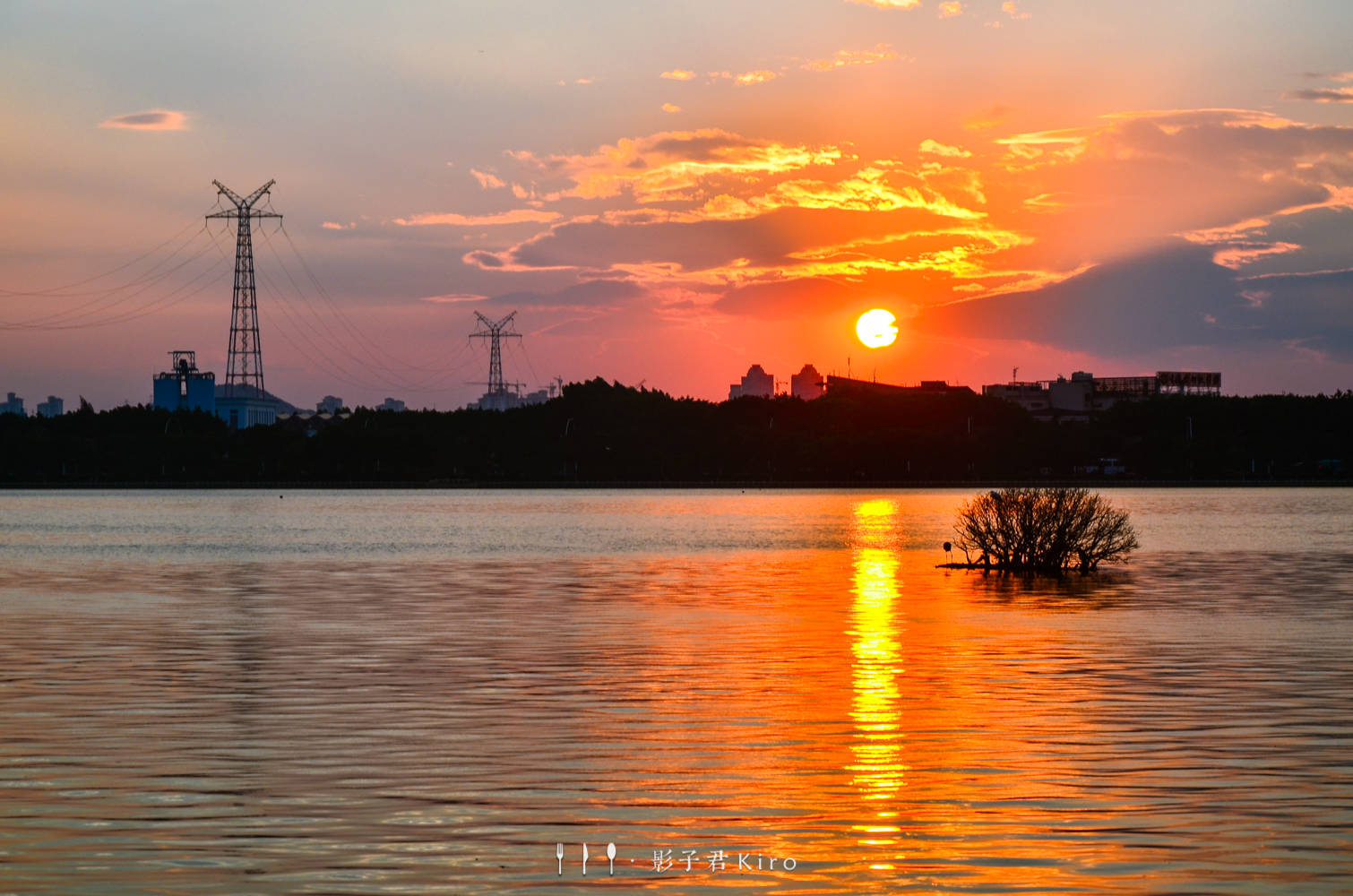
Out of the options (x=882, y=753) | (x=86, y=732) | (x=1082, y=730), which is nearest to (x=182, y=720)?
(x=86, y=732)

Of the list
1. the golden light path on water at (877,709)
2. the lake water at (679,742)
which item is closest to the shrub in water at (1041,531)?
the golden light path on water at (877,709)

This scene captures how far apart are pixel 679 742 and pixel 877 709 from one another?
3892mm

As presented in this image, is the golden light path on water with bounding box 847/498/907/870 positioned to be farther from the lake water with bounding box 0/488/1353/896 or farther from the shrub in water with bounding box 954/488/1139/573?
the shrub in water with bounding box 954/488/1139/573

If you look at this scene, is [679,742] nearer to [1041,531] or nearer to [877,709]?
[877,709]

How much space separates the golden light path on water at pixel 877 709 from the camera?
14.7m

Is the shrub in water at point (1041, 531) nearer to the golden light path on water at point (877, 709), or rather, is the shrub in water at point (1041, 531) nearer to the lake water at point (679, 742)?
the golden light path on water at point (877, 709)

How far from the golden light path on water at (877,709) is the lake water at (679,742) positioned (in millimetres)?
79

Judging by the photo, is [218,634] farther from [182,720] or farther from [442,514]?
[442,514]

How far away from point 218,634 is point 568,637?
7.67 meters

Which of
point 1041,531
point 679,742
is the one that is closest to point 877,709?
point 679,742

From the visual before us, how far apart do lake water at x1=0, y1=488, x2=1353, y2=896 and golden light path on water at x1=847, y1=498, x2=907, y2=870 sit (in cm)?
8

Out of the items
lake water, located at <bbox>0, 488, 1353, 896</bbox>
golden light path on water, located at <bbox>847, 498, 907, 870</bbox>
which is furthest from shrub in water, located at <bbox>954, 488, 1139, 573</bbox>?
lake water, located at <bbox>0, 488, 1353, 896</bbox>

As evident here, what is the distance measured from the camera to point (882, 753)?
18.1 meters

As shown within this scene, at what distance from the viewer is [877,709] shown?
21844 mm
